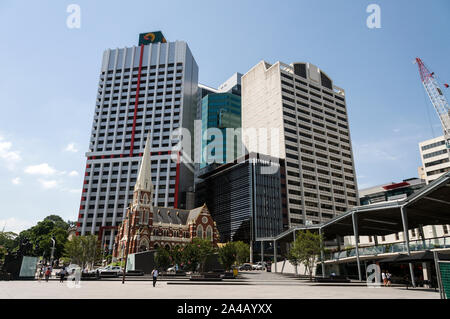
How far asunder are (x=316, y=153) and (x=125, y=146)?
72798 millimetres

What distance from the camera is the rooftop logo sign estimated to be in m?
130

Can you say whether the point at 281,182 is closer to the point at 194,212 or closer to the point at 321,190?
the point at 321,190

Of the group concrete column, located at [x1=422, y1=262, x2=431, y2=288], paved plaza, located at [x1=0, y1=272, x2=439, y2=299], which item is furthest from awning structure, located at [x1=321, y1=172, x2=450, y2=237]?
paved plaza, located at [x1=0, y1=272, x2=439, y2=299]

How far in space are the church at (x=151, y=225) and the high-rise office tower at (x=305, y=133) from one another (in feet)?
97.8

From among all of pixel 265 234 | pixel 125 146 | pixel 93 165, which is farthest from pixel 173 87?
pixel 265 234

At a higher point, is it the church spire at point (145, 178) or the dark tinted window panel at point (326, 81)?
the dark tinted window panel at point (326, 81)

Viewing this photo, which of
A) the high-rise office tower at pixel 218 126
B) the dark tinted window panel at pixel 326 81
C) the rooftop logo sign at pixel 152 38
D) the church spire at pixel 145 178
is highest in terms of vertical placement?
the rooftop logo sign at pixel 152 38

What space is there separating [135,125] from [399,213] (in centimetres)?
10093

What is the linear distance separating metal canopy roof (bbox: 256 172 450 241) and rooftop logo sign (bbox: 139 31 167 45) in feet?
369

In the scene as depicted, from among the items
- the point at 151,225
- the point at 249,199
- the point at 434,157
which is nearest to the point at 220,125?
the point at 249,199

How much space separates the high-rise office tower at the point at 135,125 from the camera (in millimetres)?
103750

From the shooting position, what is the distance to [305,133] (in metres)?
106

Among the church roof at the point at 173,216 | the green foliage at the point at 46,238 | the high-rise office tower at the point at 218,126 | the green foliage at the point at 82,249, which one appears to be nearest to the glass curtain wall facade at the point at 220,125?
the high-rise office tower at the point at 218,126

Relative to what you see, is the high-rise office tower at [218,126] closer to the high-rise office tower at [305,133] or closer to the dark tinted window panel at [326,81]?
the high-rise office tower at [305,133]
